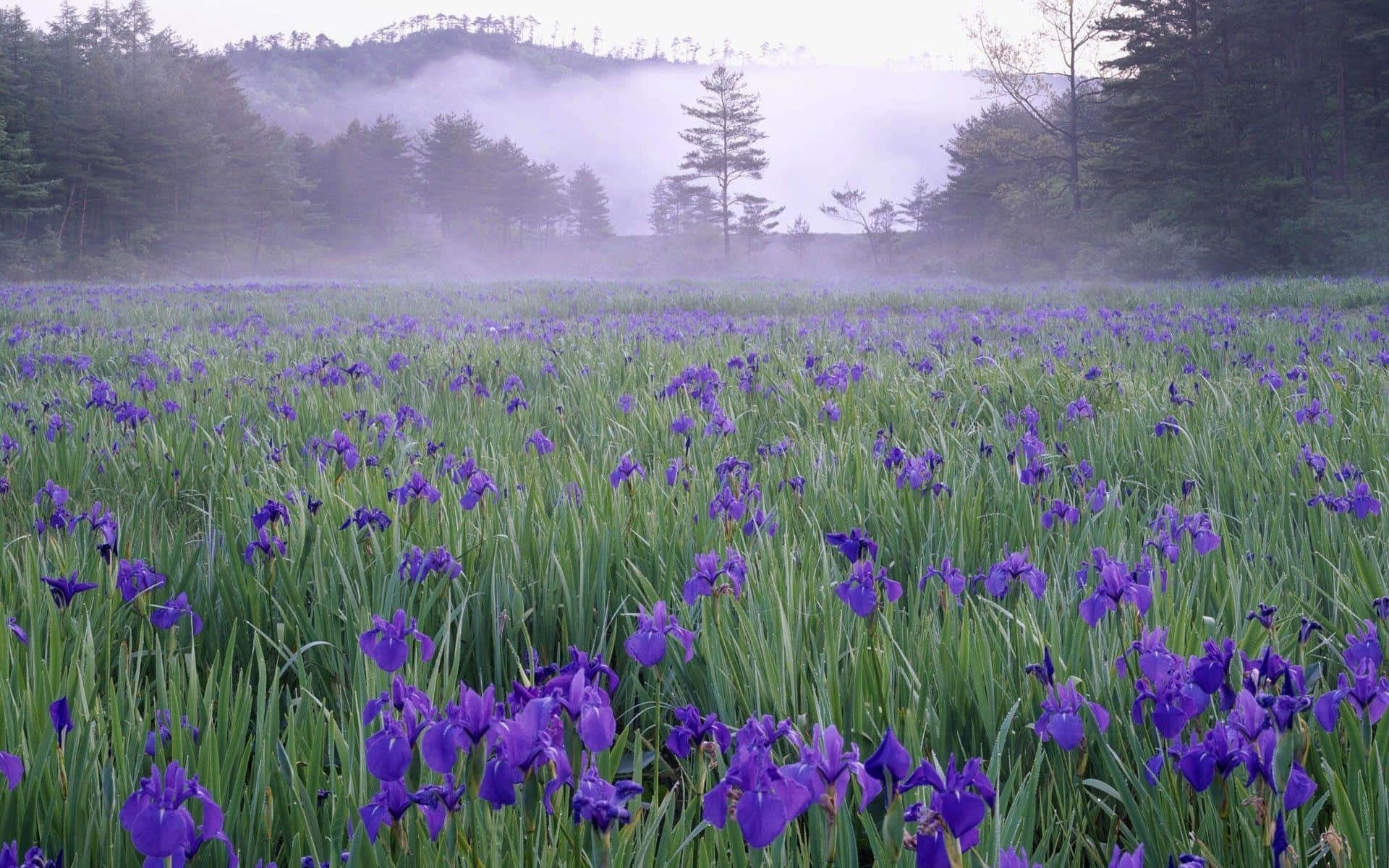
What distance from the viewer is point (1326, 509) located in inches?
88.0

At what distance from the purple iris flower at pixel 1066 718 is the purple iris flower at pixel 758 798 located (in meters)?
0.52

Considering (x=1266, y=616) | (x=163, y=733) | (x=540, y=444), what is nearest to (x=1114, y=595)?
(x=1266, y=616)

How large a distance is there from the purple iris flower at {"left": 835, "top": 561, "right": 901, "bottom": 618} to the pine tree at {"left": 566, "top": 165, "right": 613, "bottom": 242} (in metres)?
88.0

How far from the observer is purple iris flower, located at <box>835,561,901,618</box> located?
1.45 m

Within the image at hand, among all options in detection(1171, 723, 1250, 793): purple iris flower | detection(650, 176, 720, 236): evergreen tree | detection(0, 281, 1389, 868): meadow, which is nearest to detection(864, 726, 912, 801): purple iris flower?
detection(0, 281, 1389, 868): meadow

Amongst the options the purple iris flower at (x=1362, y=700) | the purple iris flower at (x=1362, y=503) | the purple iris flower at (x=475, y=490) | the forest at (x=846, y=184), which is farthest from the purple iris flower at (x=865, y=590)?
the forest at (x=846, y=184)

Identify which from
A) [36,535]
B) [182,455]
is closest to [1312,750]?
[36,535]

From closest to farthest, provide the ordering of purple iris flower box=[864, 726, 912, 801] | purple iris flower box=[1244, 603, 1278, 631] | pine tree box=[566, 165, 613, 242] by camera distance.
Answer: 1. purple iris flower box=[864, 726, 912, 801]
2. purple iris flower box=[1244, 603, 1278, 631]
3. pine tree box=[566, 165, 613, 242]

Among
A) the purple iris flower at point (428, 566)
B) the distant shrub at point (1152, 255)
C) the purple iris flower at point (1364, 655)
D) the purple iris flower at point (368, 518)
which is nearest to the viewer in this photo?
the purple iris flower at point (1364, 655)

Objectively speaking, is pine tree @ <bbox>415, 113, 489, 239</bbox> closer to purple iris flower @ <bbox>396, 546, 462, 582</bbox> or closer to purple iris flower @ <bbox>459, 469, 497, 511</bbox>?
purple iris flower @ <bbox>459, 469, 497, 511</bbox>

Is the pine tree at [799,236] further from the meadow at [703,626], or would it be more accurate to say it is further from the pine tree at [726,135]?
the meadow at [703,626]

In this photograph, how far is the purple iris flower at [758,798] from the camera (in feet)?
2.31

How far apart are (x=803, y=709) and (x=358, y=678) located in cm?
75

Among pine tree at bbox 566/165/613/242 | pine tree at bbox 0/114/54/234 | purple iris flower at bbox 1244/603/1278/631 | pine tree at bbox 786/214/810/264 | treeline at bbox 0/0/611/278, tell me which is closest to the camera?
purple iris flower at bbox 1244/603/1278/631
